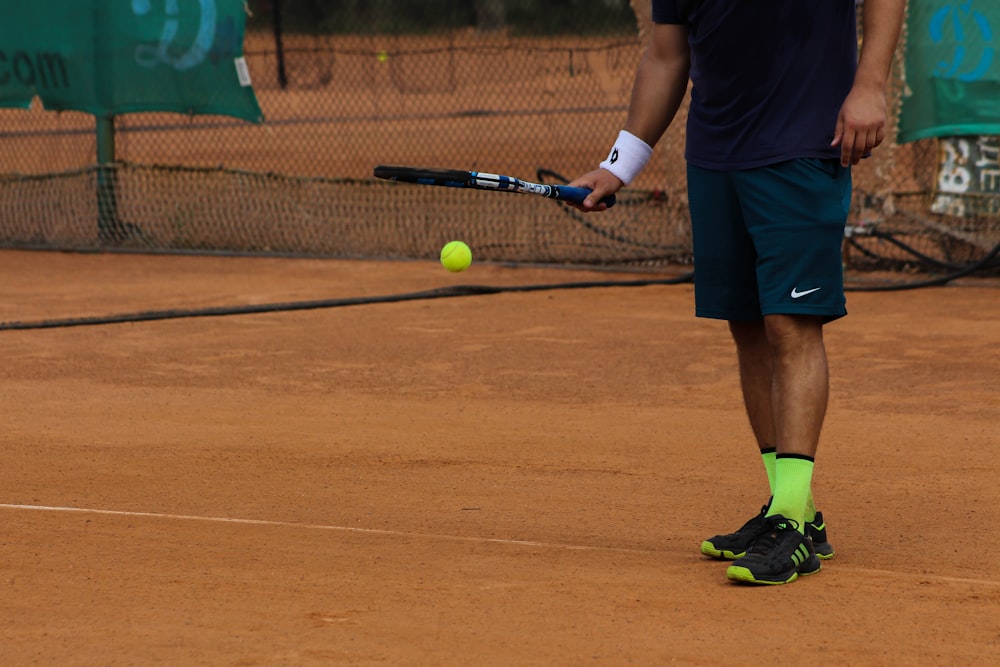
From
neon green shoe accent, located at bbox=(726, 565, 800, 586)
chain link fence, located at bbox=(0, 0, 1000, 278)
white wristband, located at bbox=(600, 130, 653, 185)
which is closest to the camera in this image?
neon green shoe accent, located at bbox=(726, 565, 800, 586)

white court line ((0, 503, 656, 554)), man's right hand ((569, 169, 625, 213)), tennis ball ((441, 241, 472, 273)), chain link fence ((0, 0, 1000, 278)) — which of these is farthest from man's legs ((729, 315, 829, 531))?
chain link fence ((0, 0, 1000, 278))

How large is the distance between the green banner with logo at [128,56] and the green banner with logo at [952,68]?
14.5 ft

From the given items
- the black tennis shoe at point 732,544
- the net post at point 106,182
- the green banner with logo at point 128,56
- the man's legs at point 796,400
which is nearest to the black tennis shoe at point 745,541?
the black tennis shoe at point 732,544

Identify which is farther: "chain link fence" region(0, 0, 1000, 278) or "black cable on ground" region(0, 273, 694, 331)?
"chain link fence" region(0, 0, 1000, 278)

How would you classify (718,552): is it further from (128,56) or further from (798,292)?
(128,56)

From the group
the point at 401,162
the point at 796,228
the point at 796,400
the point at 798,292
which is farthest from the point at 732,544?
the point at 401,162

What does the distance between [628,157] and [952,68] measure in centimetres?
537

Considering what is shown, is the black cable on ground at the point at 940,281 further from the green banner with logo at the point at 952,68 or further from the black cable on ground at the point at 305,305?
the black cable on ground at the point at 305,305

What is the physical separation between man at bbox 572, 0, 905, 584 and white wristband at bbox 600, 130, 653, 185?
0.81 ft

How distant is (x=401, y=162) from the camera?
17.9m

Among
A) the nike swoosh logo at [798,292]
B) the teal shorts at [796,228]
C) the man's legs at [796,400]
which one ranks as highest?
the teal shorts at [796,228]

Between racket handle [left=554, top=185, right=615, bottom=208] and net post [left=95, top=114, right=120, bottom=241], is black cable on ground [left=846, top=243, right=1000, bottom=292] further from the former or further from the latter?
net post [left=95, top=114, right=120, bottom=241]

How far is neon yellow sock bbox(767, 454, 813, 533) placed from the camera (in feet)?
11.5

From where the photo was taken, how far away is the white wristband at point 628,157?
3898 mm
